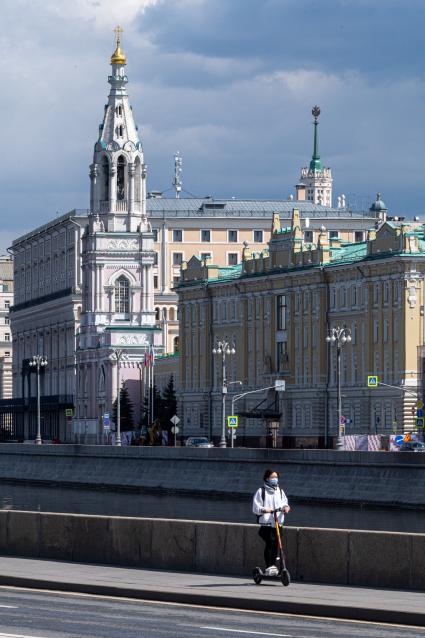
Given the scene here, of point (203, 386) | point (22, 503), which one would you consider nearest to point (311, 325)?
point (203, 386)

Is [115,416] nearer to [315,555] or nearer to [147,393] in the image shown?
[147,393]

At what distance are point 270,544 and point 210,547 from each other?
6.36ft

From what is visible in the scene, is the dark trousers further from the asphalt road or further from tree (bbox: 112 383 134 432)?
tree (bbox: 112 383 134 432)

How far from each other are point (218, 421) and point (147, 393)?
609 inches

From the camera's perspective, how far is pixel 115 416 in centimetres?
15812

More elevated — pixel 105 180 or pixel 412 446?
pixel 105 180

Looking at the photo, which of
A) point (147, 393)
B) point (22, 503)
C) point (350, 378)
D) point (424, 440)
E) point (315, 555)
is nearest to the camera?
point (315, 555)

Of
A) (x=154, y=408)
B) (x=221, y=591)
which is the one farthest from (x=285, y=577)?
(x=154, y=408)

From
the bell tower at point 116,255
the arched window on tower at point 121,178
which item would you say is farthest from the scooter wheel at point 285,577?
the arched window on tower at point 121,178

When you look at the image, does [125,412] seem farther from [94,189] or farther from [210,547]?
[210,547]

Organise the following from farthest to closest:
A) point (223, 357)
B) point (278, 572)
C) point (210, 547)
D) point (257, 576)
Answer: point (223, 357)
point (210, 547)
point (257, 576)
point (278, 572)

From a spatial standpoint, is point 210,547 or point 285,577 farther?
point 210,547

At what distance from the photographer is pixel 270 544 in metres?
29.3

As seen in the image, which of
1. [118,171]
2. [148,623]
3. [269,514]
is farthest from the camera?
[118,171]
